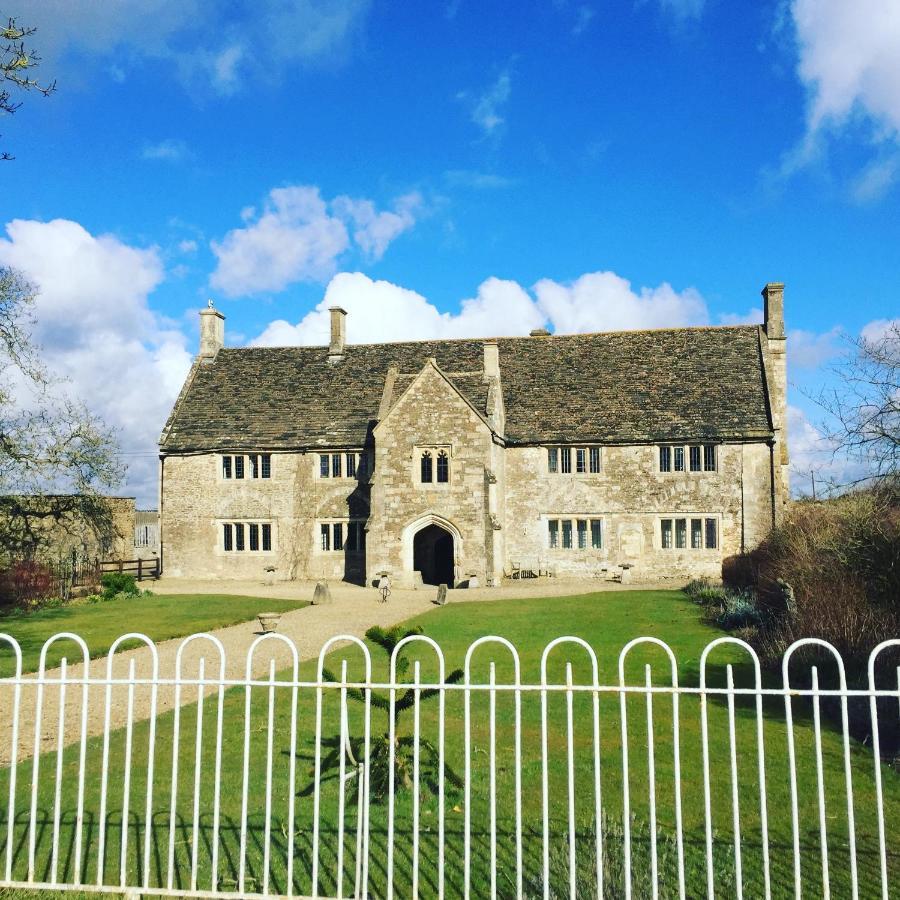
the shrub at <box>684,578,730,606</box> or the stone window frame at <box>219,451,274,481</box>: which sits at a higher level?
the stone window frame at <box>219,451,274,481</box>

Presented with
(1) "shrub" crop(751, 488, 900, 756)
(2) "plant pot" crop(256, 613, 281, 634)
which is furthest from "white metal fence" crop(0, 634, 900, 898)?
(2) "plant pot" crop(256, 613, 281, 634)

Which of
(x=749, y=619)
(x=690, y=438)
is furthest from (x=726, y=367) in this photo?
(x=749, y=619)

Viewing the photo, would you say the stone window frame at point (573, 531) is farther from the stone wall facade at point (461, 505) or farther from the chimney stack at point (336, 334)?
the chimney stack at point (336, 334)

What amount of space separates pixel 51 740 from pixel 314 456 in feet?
81.2

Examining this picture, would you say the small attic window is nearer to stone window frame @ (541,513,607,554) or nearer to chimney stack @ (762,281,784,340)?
stone window frame @ (541,513,607,554)

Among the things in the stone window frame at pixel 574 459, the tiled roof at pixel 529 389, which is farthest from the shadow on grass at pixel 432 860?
the stone window frame at pixel 574 459

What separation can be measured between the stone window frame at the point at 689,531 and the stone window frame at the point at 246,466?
1708cm

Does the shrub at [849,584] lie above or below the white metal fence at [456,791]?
above

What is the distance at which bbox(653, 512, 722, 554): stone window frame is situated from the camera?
110ft

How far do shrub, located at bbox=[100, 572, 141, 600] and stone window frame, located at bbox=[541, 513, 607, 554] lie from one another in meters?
16.4

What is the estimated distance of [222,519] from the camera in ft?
121

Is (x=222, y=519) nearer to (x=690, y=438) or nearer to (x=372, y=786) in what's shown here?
(x=690, y=438)

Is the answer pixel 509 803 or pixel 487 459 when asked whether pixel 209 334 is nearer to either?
pixel 487 459

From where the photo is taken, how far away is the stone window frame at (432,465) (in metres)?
32.3
